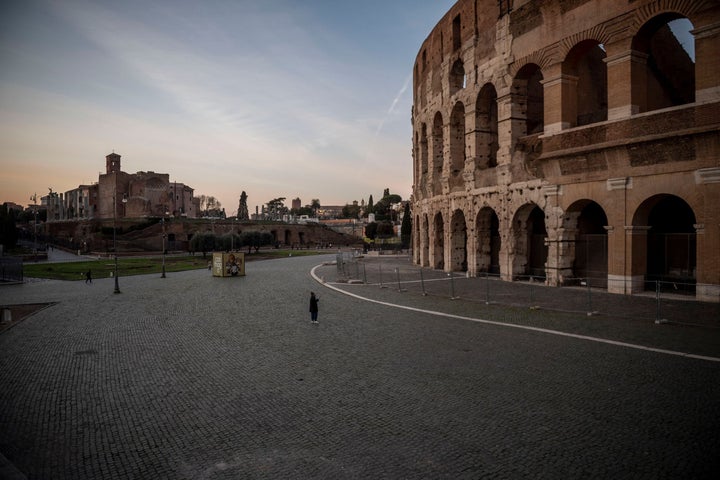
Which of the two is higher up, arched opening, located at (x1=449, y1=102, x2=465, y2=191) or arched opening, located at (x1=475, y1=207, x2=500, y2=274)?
arched opening, located at (x1=449, y1=102, x2=465, y2=191)

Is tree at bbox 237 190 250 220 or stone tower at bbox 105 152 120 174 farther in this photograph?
tree at bbox 237 190 250 220

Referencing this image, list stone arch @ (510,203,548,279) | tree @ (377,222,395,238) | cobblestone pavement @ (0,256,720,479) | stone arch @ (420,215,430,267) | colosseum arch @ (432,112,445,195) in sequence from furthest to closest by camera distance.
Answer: tree @ (377,222,395,238) → stone arch @ (420,215,430,267) → colosseum arch @ (432,112,445,195) → stone arch @ (510,203,548,279) → cobblestone pavement @ (0,256,720,479)

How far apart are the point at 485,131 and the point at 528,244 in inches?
281

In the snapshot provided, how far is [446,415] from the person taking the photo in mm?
6984

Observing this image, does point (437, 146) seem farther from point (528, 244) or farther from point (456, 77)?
point (528, 244)

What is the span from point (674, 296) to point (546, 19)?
44.7 feet

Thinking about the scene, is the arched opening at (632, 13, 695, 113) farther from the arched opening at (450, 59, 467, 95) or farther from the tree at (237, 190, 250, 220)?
the tree at (237, 190, 250, 220)

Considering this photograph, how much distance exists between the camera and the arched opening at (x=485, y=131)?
2650 centimetres

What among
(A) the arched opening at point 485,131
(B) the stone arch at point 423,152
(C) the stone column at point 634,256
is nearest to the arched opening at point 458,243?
(A) the arched opening at point 485,131

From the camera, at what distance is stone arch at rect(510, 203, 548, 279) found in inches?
948

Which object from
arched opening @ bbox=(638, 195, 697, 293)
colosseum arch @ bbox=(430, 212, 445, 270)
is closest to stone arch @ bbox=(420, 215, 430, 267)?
colosseum arch @ bbox=(430, 212, 445, 270)

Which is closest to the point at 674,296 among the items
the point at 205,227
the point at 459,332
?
the point at 459,332

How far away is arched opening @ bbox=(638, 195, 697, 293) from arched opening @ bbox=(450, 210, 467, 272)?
10716 mm

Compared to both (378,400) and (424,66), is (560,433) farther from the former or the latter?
(424,66)
